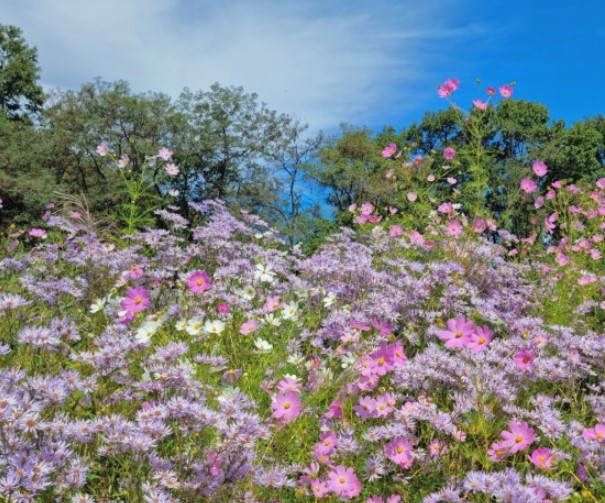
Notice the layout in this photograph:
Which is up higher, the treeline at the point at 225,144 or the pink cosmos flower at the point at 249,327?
the treeline at the point at 225,144

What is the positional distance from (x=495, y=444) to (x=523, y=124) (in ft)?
82.0

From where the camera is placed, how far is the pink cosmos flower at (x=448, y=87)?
18.0ft

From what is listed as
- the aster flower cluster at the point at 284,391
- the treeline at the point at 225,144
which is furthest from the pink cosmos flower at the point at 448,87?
the treeline at the point at 225,144

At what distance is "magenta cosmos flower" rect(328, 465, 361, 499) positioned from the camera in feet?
6.76

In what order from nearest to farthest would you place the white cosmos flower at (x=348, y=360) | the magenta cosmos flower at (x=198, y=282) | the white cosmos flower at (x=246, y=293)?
the white cosmos flower at (x=348, y=360)
the magenta cosmos flower at (x=198, y=282)
the white cosmos flower at (x=246, y=293)

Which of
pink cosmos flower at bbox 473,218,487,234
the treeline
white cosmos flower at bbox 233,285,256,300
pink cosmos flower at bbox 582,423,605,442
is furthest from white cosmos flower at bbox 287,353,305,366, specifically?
the treeline

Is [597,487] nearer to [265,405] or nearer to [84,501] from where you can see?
[265,405]

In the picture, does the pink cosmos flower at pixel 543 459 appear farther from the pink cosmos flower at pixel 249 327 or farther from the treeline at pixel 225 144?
the treeline at pixel 225 144

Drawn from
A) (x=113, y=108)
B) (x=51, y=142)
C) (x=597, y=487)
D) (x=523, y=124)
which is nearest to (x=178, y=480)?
(x=597, y=487)

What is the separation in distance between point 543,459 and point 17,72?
25.8 m

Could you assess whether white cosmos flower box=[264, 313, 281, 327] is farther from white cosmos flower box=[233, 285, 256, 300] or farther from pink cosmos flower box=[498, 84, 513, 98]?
pink cosmos flower box=[498, 84, 513, 98]

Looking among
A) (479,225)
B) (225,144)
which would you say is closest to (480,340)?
(479,225)

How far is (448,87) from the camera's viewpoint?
5520 millimetres

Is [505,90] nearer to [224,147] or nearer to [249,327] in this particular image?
[249,327]
